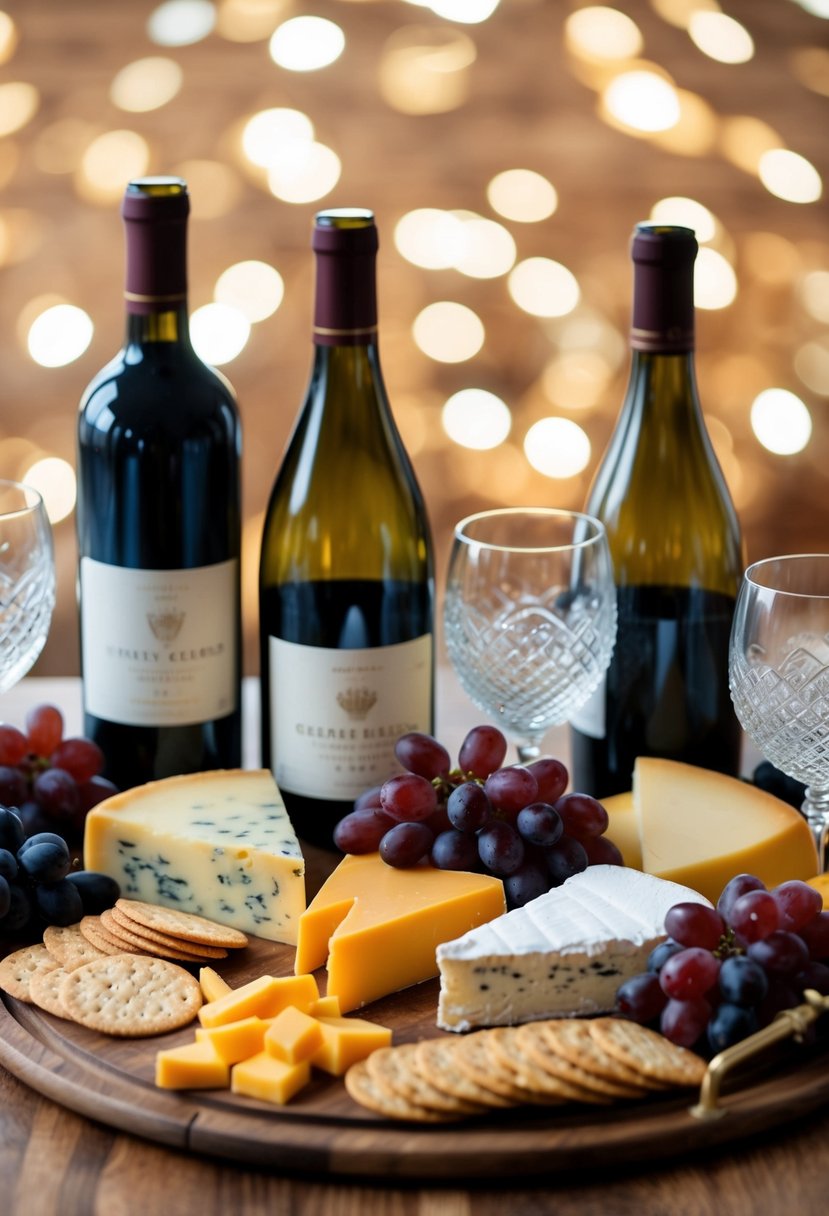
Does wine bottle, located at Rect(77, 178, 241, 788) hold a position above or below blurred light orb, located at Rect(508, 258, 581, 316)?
below

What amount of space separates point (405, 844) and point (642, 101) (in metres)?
1.64

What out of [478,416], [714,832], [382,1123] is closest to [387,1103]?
[382,1123]

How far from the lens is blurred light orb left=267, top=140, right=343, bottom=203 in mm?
2240

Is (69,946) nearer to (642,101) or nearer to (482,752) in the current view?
(482,752)

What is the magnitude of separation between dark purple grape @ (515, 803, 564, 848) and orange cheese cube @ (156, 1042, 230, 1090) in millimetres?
248

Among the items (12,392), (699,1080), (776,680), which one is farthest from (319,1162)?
(12,392)

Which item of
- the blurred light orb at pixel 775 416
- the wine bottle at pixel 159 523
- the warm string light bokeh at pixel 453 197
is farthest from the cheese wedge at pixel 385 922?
the blurred light orb at pixel 775 416

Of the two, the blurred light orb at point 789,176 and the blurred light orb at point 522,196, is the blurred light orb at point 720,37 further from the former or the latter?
the blurred light orb at point 522,196

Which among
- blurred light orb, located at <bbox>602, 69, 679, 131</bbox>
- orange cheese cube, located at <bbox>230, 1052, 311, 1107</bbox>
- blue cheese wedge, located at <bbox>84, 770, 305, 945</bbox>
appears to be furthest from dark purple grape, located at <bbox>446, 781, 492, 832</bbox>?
blurred light orb, located at <bbox>602, 69, 679, 131</bbox>

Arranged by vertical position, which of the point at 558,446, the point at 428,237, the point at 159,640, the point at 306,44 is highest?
the point at 306,44

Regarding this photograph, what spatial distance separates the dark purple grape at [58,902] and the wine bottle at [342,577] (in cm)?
20

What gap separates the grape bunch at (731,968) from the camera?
81 cm

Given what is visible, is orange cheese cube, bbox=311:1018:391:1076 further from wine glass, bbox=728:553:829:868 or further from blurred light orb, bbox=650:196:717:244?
blurred light orb, bbox=650:196:717:244

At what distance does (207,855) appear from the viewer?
3.30ft
